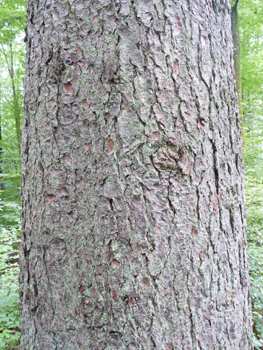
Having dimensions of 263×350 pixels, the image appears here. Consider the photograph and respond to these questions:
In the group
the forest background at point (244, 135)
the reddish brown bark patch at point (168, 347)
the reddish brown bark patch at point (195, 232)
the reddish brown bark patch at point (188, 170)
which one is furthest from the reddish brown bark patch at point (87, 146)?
the forest background at point (244, 135)

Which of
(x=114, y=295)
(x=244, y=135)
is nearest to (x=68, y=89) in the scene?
(x=114, y=295)

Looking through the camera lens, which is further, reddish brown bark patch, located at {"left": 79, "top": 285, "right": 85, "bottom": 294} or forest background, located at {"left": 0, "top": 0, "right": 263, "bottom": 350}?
forest background, located at {"left": 0, "top": 0, "right": 263, "bottom": 350}

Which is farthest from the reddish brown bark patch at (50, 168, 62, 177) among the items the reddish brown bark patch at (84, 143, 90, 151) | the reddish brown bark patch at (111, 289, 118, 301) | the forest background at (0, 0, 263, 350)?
the forest background at (0, 0, 263, 350)

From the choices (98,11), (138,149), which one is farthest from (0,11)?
(138,149)

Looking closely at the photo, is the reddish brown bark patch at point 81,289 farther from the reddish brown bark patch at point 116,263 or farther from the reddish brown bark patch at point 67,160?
the reddish brown bark patch at point 67,160


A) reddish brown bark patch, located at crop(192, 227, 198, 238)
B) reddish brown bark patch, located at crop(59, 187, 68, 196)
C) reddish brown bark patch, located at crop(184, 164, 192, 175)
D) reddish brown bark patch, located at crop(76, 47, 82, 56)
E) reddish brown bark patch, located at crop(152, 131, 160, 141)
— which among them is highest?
reddish brown bark patch, located at crop(76, 47, 82, 56)

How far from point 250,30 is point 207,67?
8.80 meters

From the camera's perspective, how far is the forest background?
3064 mm

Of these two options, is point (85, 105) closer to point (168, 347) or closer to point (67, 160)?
point (67, 160)

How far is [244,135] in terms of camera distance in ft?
17.2

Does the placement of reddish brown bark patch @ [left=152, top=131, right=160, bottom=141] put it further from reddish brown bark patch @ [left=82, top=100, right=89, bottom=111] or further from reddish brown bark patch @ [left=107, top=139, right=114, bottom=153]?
reddish brown bark patch @ [left=82, top=100, right=89, bottom=111]

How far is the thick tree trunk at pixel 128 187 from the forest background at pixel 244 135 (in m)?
2.08

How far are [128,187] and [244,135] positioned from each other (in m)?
5.29

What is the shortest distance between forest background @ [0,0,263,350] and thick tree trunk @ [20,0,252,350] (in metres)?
2.08
